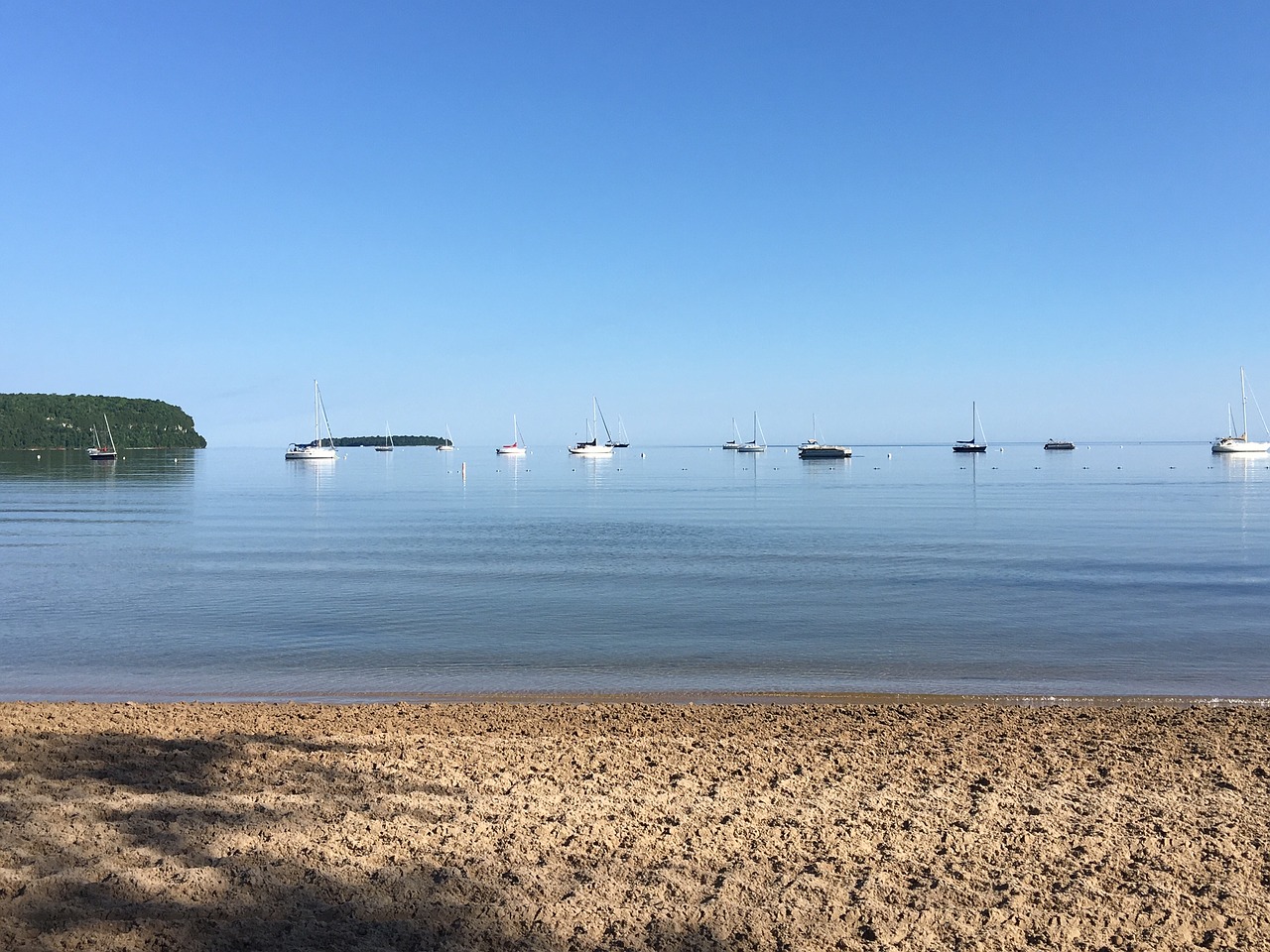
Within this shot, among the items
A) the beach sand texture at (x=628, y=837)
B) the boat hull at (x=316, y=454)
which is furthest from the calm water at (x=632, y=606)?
the boat hull at (x=316, y=454)

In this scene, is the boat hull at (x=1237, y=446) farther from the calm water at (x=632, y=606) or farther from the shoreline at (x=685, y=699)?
the shoreline at (x=685, y=699)

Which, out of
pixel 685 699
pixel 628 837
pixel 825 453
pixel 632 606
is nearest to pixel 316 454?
pixel 825 453

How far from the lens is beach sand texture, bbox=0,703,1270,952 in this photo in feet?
17.3

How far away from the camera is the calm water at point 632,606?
13984 mm

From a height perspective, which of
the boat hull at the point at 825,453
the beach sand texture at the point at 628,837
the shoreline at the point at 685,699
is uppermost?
the boat hull at the point at 825,453

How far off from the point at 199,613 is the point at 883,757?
15064mm

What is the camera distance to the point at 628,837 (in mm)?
6516

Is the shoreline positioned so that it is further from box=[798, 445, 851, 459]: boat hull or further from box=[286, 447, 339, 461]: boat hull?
box=[798, 445, 851, 459]: boat hull

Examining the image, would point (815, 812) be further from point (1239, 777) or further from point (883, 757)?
point (1239, 777)

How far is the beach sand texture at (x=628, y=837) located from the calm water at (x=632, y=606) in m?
4.20

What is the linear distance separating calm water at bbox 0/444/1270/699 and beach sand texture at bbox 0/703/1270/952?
165 inches

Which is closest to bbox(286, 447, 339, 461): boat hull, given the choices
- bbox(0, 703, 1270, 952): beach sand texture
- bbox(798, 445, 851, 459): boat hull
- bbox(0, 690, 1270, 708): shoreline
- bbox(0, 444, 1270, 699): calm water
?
bbox(798, 445, 851, 459): boat hull

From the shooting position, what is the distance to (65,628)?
17672mm

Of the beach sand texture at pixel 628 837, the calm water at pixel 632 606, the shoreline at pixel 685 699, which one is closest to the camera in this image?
the beach sand texture at pixel 628 837
